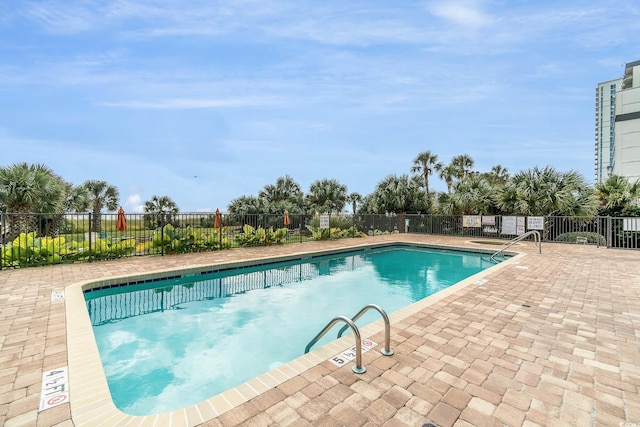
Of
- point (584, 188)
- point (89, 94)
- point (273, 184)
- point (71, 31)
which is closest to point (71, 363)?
point (71, 31)

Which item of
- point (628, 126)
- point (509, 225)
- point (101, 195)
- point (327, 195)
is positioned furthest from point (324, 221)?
point (628, 126)

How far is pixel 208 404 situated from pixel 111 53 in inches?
332

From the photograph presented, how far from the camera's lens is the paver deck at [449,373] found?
195 centimetres

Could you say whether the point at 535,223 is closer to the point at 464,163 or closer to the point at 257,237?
the point at 257,237

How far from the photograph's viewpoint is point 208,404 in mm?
2074

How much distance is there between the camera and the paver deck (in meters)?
1.95

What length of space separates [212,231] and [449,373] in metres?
9.32

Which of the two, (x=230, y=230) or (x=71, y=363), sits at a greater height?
(x=230, y=230)

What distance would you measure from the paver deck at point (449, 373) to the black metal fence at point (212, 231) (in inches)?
117

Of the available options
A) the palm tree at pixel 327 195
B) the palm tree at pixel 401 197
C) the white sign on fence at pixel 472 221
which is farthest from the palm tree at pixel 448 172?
the white sign on fence at pixel 472 221

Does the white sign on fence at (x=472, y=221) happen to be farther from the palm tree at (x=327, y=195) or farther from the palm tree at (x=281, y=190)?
the palm tree at (x=281, y=190)

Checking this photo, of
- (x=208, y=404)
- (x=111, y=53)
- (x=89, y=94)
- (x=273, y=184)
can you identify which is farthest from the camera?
(x=273, y=184)

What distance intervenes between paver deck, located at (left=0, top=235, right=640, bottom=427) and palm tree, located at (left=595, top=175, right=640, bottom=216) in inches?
551

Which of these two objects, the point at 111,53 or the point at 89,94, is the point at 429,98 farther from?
the point at 89,94
